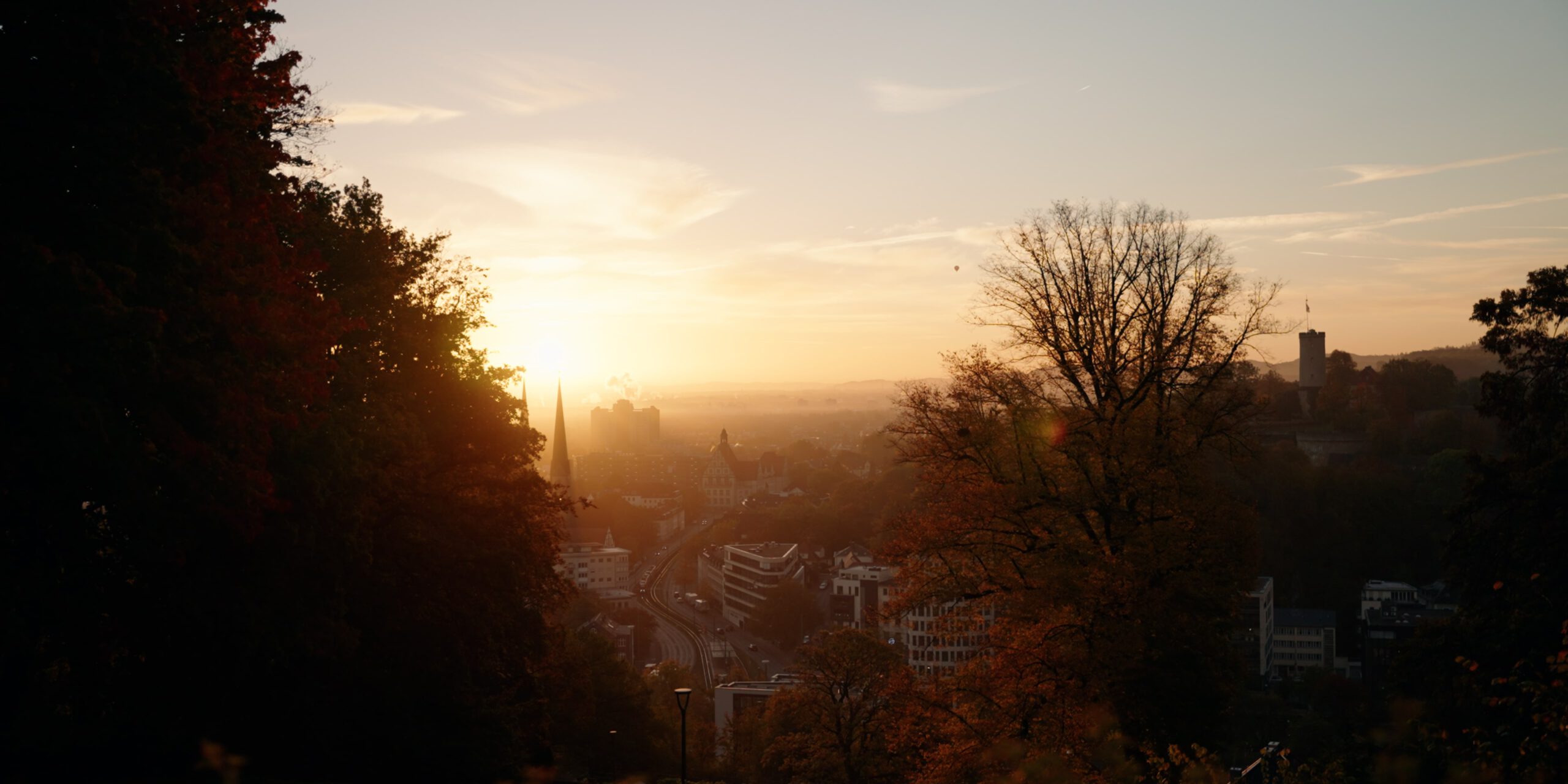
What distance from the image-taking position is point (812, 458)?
198500mm

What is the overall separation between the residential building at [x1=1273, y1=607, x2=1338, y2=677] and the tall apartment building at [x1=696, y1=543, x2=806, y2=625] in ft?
114

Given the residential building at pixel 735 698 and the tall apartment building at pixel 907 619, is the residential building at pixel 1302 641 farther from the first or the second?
the residential building at pixel 735 698

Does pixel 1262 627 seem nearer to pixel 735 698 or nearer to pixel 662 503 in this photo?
pixel 735 698

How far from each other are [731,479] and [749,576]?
3304 inches

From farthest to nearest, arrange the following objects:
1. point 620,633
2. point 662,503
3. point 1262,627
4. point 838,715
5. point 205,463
→ point 662,503 → point 620,633 → point 1262,627 → point 838,715 → point 205,463

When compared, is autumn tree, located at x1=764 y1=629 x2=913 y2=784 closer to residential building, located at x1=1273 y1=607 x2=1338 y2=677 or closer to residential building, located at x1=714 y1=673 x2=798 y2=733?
residential building, located at x1=714 y1=673 x2=798 y2=733

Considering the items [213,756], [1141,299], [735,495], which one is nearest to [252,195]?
[213,756]

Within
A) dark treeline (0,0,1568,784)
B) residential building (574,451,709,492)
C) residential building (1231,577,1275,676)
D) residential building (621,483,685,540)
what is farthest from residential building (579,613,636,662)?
residential building (574,451,709,492)

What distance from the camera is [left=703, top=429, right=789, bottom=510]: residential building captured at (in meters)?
175

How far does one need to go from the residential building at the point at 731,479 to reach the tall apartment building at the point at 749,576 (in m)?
68.0

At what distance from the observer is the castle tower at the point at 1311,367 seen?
104 metres

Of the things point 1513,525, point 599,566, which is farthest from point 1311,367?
point 1513,525

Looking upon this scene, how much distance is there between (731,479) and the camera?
582 feet

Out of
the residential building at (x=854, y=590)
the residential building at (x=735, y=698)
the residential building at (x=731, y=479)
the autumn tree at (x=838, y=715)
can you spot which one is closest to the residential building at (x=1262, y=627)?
the residential building at (x=735, y=698)
